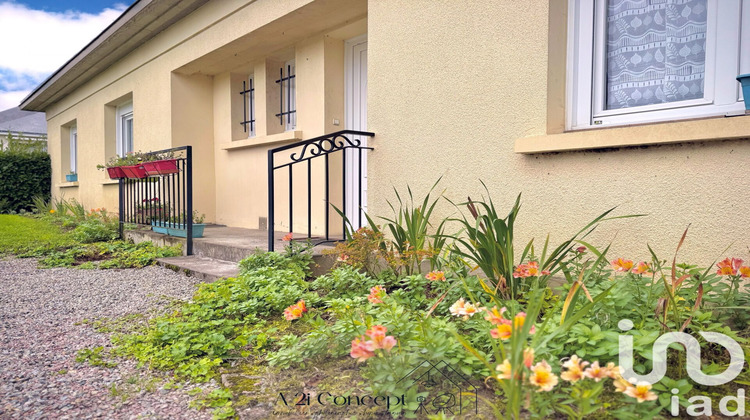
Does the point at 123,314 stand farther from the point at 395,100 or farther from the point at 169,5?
the point at 169,5

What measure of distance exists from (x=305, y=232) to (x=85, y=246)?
9.38 feet

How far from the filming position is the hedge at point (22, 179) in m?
12.1

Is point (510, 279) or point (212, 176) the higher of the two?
point (212, 176)

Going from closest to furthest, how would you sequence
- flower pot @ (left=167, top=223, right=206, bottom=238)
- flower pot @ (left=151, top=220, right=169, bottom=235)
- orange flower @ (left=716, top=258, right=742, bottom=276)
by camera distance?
1. orange flower @ (left=716, top=258, right=742, bottom=276)
2. flower pot @ (left=167, top=223, right=206, bottom=238)
3. flower pot @ (left=151, top=220, right=169, bottom=235)

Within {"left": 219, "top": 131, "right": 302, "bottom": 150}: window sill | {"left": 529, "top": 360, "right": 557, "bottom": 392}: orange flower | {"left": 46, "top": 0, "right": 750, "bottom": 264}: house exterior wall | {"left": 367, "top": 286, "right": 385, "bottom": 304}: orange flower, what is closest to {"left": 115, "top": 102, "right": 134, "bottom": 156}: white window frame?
{"left": 219, "top": 131, "right": 302, "bottom": 150}: window sill

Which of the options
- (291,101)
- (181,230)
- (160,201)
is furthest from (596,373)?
(160,201)

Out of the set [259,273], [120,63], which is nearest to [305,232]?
[259,273]

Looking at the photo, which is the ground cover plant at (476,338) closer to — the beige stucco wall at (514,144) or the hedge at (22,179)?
the beige stucco wall at (514,144)

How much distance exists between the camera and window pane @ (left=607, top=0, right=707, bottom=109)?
235cm

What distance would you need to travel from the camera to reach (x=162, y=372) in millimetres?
2172

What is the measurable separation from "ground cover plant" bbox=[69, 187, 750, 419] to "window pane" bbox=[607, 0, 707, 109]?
2.53 ft

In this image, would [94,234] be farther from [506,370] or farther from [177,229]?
[506,370]

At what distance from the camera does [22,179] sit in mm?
12461

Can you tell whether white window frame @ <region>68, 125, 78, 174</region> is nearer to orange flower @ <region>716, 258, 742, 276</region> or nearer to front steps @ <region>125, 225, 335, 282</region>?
front steps @ <region>125, 225, 335, 282</region>
